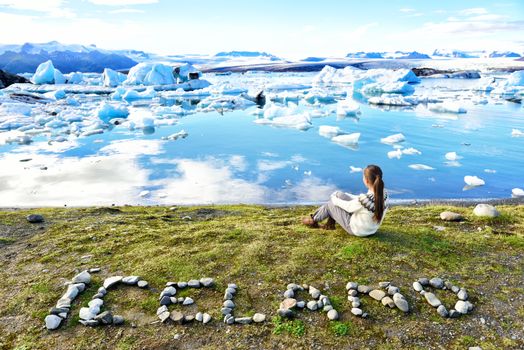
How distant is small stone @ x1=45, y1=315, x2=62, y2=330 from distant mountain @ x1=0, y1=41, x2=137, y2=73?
133m

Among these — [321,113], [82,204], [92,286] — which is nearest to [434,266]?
[92,286]

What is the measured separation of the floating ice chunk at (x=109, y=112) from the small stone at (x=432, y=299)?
30546mm

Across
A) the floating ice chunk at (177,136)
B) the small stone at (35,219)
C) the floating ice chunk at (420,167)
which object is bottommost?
the floating ice chunk at (177,136)

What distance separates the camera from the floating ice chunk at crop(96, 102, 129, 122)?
30875mm

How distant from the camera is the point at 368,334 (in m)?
4.14

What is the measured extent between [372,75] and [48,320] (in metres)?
65.0

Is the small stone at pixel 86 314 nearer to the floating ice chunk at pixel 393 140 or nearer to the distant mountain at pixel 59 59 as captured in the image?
the floating ice chunk at pixel 393 140

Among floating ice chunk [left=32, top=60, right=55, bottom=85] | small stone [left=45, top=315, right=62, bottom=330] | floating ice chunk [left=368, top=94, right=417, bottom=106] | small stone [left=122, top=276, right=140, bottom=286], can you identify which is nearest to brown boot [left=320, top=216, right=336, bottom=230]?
small stone [left=122, top=276, right=140, bottom=286]

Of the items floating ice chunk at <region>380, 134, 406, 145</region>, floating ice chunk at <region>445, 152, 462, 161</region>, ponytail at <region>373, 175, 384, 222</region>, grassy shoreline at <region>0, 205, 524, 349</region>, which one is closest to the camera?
grassy shoreline at <region>0, 205, 524, 349</region>

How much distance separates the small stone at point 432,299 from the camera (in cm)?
456

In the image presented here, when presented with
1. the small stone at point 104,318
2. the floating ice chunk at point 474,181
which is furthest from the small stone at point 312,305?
the floating ice chunk at point 474,181

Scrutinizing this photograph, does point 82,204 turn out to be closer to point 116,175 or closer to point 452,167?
point 116,175

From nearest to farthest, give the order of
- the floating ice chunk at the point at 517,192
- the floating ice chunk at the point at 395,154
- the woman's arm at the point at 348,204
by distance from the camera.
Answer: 1. the woman's arm at the point at 348,204
2. the floating ice chunk at the point at 517,192
3. the floating ice chunk at the point at 395,154

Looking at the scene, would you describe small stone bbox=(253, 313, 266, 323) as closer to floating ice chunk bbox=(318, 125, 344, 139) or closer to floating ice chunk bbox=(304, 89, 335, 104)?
floating ice chunk bbox=(318, 125, 344, 139)
